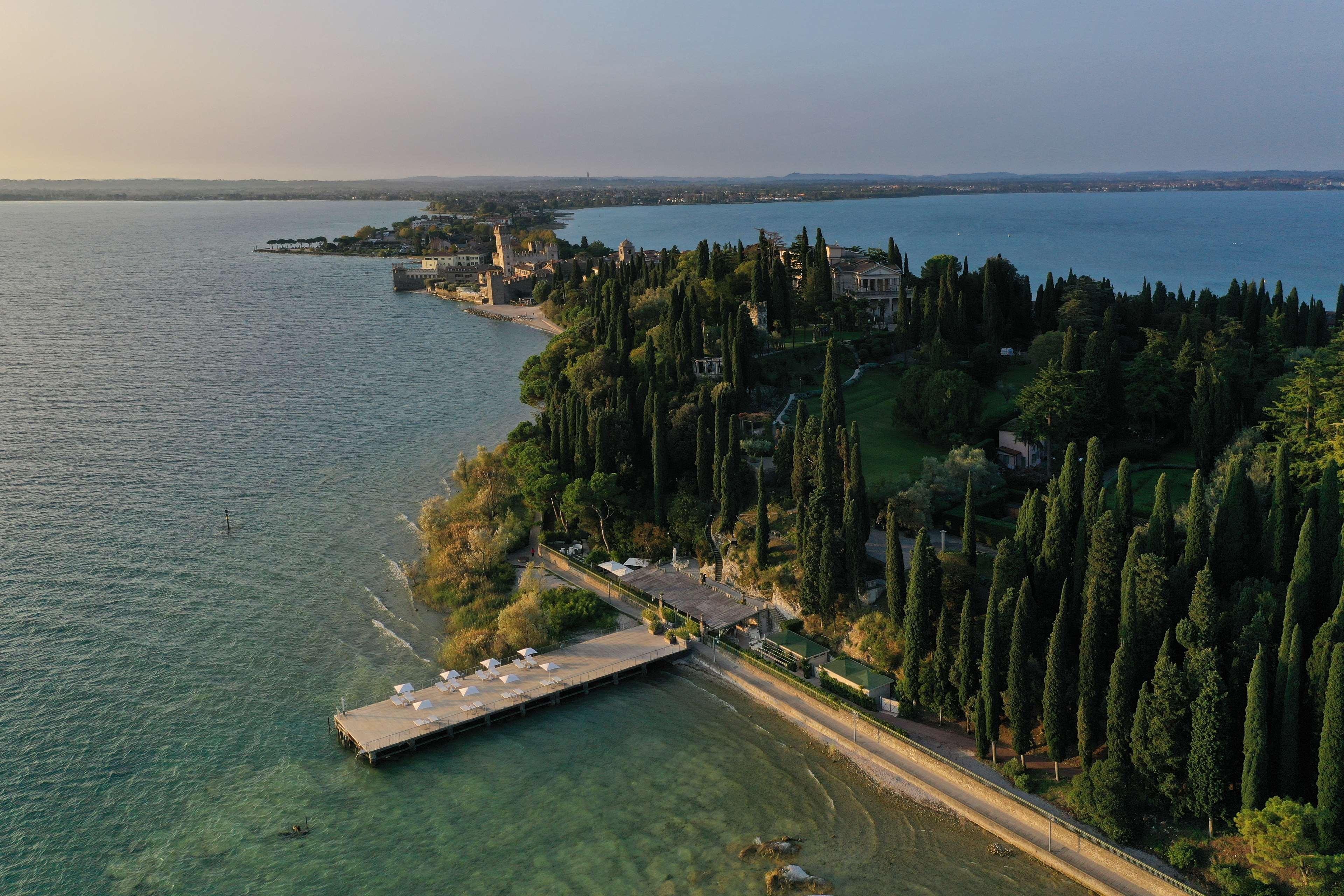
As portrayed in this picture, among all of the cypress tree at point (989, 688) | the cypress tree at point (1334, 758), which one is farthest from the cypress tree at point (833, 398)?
the cypress tree at point (1334, 758)

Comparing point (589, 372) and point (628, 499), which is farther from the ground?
point (589, 372)

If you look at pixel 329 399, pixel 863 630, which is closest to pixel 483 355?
pixel 329 399

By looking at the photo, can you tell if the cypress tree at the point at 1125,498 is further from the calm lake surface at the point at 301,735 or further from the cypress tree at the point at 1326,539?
the calm lake surface at the point at 301,735

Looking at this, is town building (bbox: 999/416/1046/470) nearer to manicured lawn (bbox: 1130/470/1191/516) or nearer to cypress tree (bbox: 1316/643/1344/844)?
manicured lawn (bbox: 1130/470/1191/516)

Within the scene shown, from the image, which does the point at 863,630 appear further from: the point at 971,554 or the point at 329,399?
the point at 329,399

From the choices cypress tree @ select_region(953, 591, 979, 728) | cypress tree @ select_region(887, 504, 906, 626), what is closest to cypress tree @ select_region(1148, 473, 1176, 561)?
cypress tree @ select_region(953, 591, 979, 728)
